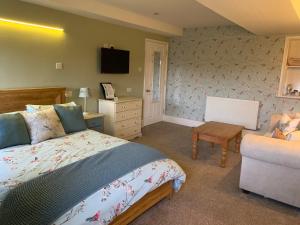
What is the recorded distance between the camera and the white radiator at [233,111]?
5102 millimetres

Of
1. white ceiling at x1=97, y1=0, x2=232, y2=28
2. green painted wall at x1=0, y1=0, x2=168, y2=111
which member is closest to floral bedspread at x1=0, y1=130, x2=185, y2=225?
green painted wall at x1=0, y1=0, x2=168, y2=111

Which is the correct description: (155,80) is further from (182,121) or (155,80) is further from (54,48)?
(54,48)

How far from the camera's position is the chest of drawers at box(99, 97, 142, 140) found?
435 cm

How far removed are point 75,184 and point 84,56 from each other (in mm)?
2934

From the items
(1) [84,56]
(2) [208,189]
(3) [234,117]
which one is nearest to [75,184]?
(2) [208,189]

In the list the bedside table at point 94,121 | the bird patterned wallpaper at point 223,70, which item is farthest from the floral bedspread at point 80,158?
the bird patterned wallpaper at point 223,70

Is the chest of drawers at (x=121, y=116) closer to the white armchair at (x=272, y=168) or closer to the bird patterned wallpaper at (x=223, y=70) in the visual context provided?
the bird patterned wallpaper at (x=223, y=70)

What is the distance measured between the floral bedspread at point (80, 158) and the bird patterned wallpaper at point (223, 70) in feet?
11.0

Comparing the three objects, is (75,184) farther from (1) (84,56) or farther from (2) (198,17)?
(2) (198,17)

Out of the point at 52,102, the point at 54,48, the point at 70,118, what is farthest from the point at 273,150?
the point at 54,48

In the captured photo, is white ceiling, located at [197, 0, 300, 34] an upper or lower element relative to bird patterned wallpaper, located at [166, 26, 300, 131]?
upper

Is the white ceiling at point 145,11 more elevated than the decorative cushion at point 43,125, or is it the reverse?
the white ceiling at point 145,11

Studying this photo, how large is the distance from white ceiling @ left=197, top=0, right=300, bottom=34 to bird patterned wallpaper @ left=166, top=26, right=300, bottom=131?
3.62 ft

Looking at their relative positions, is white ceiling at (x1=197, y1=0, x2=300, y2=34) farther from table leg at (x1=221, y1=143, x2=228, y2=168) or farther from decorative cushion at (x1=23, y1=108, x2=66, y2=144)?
decorative cushion at (x1=23, y1=108, x2=66, y2=144)
